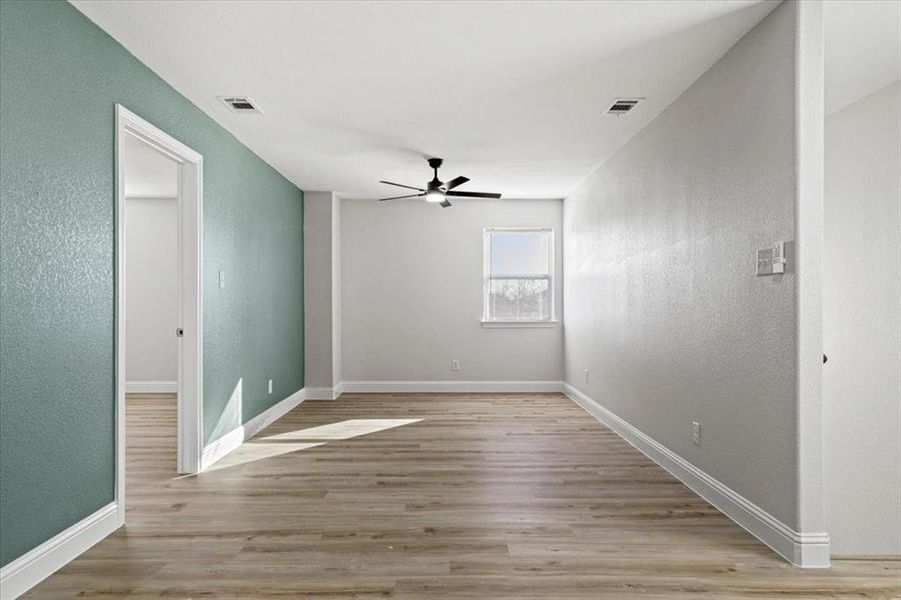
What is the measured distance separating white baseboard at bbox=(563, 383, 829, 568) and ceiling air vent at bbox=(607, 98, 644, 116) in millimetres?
2436

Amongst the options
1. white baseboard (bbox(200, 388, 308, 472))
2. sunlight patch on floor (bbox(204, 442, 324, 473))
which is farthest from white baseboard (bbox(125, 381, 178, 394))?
sunlight patch on floor (bbox(204, 442, 324, 473))

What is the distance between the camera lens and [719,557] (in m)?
2.62

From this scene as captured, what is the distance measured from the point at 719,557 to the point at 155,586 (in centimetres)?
247

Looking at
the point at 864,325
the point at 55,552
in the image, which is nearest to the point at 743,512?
the point at 864,325

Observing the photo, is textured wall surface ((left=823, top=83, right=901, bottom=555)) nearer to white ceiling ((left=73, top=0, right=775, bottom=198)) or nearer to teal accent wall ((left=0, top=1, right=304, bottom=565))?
white ceiling ((left=73, top=0, right=775, bottom=198))

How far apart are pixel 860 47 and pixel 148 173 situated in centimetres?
676

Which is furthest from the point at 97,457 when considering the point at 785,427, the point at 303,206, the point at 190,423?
the point at 303,206

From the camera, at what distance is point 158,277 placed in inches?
320

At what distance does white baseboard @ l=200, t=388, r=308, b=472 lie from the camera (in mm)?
4203

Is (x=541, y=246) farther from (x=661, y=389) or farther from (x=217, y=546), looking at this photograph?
(x=217, y=546)

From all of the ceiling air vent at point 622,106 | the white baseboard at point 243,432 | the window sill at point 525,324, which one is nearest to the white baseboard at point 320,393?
the white baseboard at point 243,432

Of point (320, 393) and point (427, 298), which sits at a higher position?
→ point (427, 298)

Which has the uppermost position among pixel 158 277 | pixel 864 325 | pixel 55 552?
pixel 158 277

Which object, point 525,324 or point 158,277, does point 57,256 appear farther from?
point 158,277
